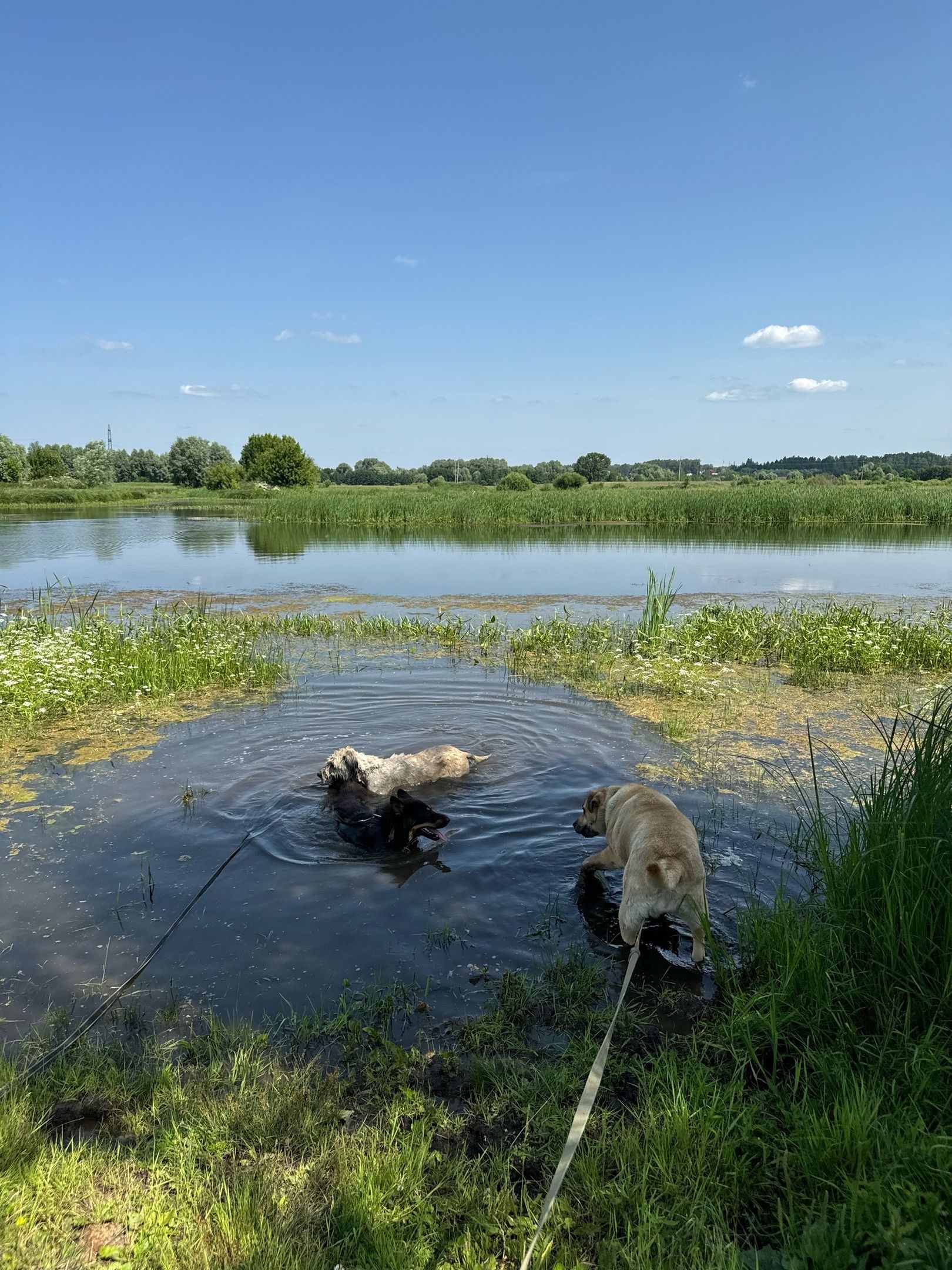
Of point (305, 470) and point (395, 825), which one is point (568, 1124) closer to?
point (395, 825)

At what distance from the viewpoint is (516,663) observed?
12234 mm

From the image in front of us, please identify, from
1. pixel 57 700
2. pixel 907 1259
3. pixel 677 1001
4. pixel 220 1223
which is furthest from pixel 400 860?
pixel 57 700

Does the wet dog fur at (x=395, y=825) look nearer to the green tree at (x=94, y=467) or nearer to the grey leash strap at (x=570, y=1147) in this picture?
the grey leash strap at (x=570, y=1147)

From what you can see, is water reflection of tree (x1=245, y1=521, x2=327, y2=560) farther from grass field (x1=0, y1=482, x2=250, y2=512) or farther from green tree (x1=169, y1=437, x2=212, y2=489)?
green tree (x1=169, y1=437, x2=212, y2=489)

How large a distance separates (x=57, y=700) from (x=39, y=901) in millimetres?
4957

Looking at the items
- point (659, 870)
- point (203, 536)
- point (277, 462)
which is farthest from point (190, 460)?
point (659, 870)

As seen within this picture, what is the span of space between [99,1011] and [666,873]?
3168 mm

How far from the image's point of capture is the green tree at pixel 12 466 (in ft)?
290

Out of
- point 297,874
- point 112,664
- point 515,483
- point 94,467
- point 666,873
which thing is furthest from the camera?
point 94,467

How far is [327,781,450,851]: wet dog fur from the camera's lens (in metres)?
6.16

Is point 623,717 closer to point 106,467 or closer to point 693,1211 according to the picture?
point 693,1211

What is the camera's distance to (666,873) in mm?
4141

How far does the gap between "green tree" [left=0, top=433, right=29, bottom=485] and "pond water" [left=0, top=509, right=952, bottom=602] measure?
57479mm

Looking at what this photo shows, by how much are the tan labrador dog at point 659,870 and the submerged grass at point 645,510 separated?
3767 cm
